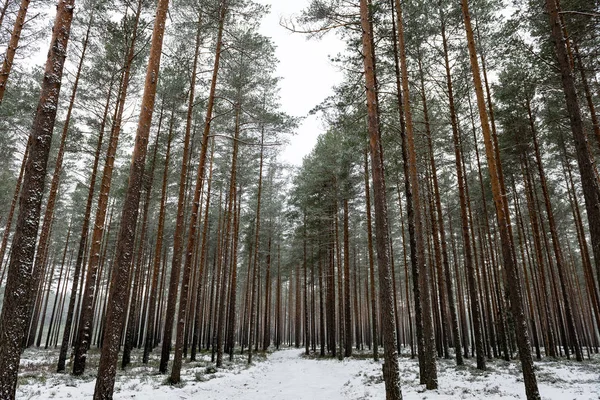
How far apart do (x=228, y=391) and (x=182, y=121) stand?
12.9 metres

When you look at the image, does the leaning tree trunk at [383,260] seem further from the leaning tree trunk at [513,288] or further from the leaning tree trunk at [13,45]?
the leaning tree trunk at [13,45]

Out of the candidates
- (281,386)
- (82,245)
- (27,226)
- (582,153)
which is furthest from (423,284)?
(82,245)

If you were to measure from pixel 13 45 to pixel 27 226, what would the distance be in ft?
31.3

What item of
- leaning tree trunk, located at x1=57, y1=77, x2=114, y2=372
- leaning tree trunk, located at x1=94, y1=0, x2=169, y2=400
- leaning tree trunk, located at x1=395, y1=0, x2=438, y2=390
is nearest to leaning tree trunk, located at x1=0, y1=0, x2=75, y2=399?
leaning tree trunk, located at x1=94, y1=0, x2=169, y2=400

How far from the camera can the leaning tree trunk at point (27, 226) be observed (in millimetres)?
4996

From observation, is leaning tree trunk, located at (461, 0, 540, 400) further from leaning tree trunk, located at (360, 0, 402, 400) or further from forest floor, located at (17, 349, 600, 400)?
leaning tree trunk, located at (360, 0, 402, 400)

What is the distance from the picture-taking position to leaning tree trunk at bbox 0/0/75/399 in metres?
5.00

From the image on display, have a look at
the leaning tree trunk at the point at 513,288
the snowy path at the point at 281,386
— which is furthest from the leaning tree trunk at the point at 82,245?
the leaning tree trunk at the point at 513,288

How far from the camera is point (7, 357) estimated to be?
494 centimetres

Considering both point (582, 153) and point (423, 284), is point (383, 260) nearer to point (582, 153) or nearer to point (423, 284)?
point (423, 284)

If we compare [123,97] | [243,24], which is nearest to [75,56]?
[123,97]

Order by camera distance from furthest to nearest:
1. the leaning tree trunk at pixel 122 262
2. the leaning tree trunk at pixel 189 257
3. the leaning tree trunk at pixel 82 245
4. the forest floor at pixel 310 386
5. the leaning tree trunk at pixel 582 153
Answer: the leaning tree trunk at pixel 82 245 < the leaning tree trunk at pixel 189 257 < the forest floor at pixel 310 386 < the leaning tree trunk at pixel 582 153 < the leaning tree trunk at pixel 122 262

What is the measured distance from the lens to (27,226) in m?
5.40

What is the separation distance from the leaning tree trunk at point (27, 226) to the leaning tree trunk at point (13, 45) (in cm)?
621
